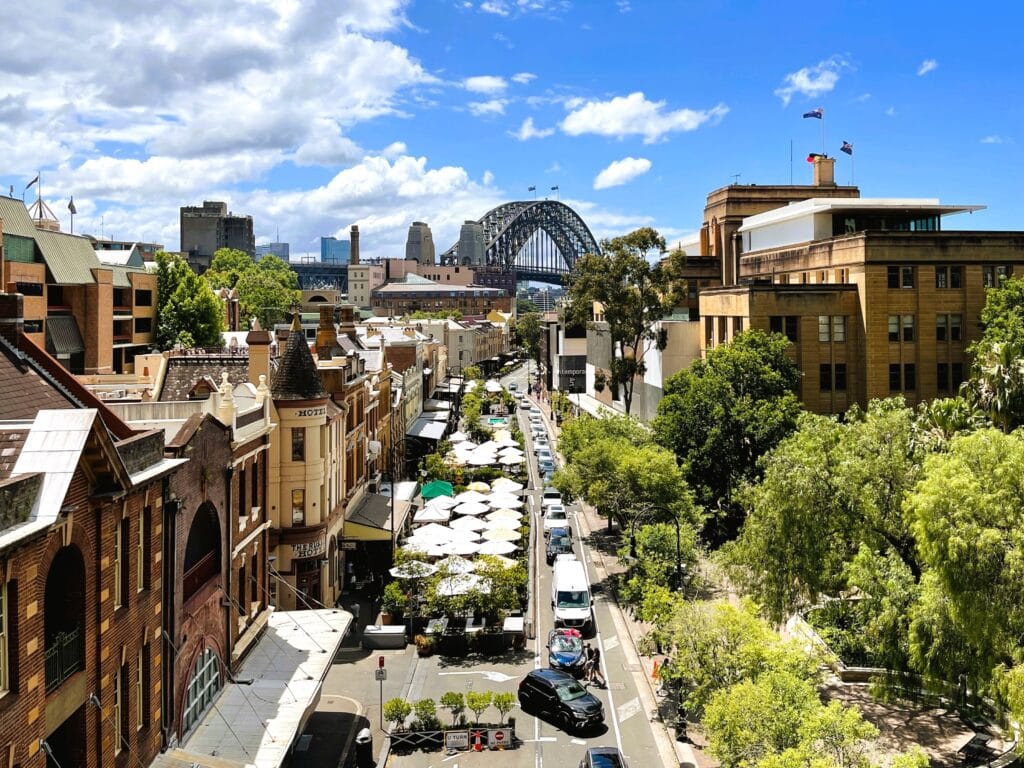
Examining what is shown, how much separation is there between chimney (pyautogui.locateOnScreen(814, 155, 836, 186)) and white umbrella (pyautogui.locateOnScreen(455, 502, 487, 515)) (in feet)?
167

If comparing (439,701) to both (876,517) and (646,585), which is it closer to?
Result: (646,585)

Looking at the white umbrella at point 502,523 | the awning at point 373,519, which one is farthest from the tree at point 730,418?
the awning at point 373,519

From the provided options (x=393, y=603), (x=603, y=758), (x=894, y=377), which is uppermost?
(x=894, y=377)

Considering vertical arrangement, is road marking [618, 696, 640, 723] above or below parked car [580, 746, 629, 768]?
below

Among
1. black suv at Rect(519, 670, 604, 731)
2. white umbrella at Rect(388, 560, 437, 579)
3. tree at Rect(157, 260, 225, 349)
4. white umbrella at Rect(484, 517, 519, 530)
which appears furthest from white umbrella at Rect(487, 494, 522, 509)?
tree at Rect(157, 260, 225, 349)

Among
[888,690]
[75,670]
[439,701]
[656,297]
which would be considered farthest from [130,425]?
[656,297]

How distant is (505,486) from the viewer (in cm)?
6756

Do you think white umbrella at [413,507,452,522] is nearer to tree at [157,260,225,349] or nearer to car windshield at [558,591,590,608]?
car windshield at [558,591,590,608]

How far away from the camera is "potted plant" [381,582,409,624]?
1588 inches

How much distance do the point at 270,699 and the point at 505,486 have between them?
42.9 m

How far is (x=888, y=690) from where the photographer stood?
27.8 m

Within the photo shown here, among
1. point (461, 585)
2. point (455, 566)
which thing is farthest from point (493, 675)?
point (455, 566)

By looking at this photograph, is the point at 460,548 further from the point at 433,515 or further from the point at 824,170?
the point at 824,170

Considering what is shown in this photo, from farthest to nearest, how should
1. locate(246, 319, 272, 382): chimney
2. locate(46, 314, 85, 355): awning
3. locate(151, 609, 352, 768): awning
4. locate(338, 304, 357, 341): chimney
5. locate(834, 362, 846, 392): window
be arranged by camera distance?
locate(46, 314, 85, 355): awning → locate(338, 304, 357, 341): chimney → locate(834, 362, 846, 392): window → locate(246, 319, 272, 382): chimney → locate(151, 609, 352, 768): awning
